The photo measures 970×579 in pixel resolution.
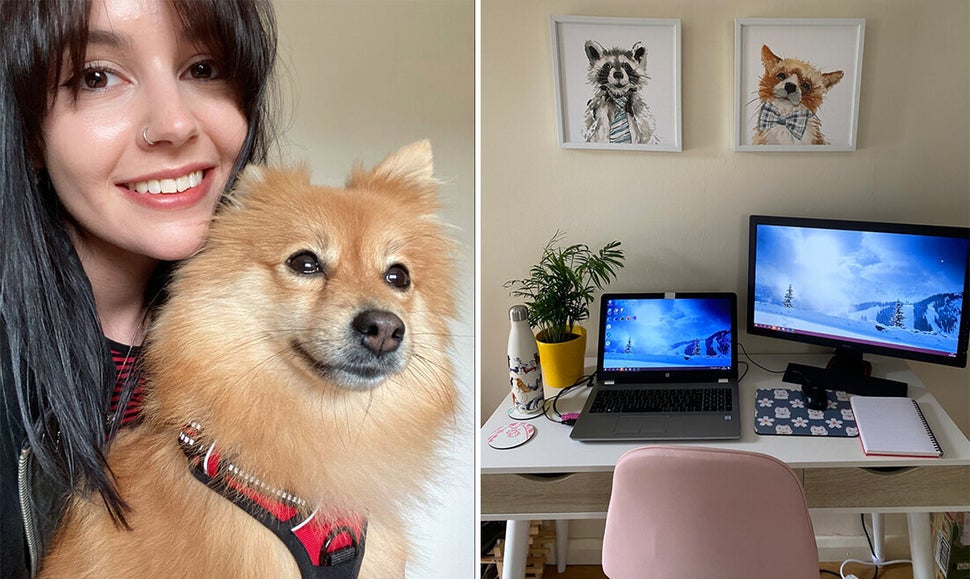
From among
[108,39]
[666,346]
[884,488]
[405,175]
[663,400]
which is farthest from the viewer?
[666,346]

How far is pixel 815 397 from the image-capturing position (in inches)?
66.8

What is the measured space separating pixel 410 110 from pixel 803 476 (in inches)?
50.0

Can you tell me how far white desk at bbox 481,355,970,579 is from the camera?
1505 millimetres

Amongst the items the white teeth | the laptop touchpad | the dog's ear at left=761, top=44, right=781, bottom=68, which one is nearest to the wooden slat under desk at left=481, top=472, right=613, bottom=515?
the laptop touchpad

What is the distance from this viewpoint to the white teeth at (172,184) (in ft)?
1.75

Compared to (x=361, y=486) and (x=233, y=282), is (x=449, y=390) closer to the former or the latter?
(x=361, y=486)

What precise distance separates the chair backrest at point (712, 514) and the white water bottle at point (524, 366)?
1.22 ft

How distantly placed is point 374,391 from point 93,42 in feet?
1.01

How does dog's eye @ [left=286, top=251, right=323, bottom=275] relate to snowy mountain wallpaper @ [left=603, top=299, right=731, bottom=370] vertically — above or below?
above

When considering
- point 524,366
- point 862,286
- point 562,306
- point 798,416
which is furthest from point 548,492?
point 862,286

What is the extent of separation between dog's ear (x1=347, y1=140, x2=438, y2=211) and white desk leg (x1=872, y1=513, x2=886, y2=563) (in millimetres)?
1942

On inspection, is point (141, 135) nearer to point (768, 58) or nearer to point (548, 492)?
point (548, 492)

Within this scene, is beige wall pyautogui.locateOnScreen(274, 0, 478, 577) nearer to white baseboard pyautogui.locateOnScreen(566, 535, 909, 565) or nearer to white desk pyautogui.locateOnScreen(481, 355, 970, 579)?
white desk pyautogui.locateOnScreen(481, 355, 970, 579)

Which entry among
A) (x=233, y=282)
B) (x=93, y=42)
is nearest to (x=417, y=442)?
(x=233, y=282)
